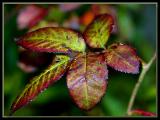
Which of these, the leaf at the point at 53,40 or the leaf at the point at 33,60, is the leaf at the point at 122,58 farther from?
the leaf at the point at 33,60

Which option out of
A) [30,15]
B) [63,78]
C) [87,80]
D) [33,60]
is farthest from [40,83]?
[63,78]

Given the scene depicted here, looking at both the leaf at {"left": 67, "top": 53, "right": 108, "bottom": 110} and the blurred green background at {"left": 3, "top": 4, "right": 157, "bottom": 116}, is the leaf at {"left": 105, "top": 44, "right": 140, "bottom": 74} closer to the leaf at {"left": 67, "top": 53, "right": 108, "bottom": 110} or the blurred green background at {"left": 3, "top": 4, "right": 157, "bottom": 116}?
the leaf at {"left": 67, "top": 53, "right": 108, "bottom": 110}

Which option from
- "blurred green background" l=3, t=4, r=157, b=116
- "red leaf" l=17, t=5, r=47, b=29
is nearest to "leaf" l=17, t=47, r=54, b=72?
"blurred green background" l=3, t=4, r=157, b=116

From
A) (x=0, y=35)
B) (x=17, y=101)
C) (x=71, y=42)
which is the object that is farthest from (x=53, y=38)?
(x=0, y=35)

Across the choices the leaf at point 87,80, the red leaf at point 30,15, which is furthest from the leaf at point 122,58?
the red leaf at point 30,15

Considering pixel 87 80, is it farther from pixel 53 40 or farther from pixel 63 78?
pixel 63 78

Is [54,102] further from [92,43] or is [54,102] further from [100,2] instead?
[92,43]
